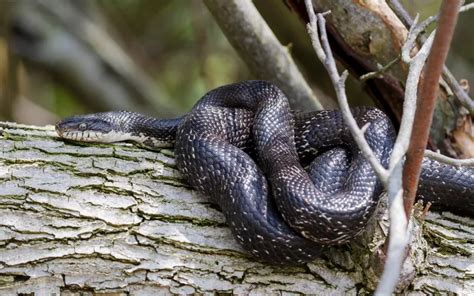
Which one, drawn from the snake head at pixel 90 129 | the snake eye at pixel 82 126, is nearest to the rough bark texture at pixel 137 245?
the snake head at pixel 90 129

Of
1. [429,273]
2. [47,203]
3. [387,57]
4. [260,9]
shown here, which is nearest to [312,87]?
[260,9]

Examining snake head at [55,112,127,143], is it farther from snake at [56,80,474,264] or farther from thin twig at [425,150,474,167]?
thin twig at [425,150,474,167]

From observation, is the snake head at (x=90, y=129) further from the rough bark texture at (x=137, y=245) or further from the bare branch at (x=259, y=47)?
Result: the bare branch at (x=259, y=47)

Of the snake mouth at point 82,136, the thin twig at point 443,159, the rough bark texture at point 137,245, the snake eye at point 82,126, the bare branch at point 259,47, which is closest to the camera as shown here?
the thin twig at point 443,159

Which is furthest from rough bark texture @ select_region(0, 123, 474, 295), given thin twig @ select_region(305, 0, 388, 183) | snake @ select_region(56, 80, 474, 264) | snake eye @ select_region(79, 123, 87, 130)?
thin twig @ select_region(305, 0, 388, 183)

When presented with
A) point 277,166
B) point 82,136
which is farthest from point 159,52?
point 277,166

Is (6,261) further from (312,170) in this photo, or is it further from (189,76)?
(189,76)
